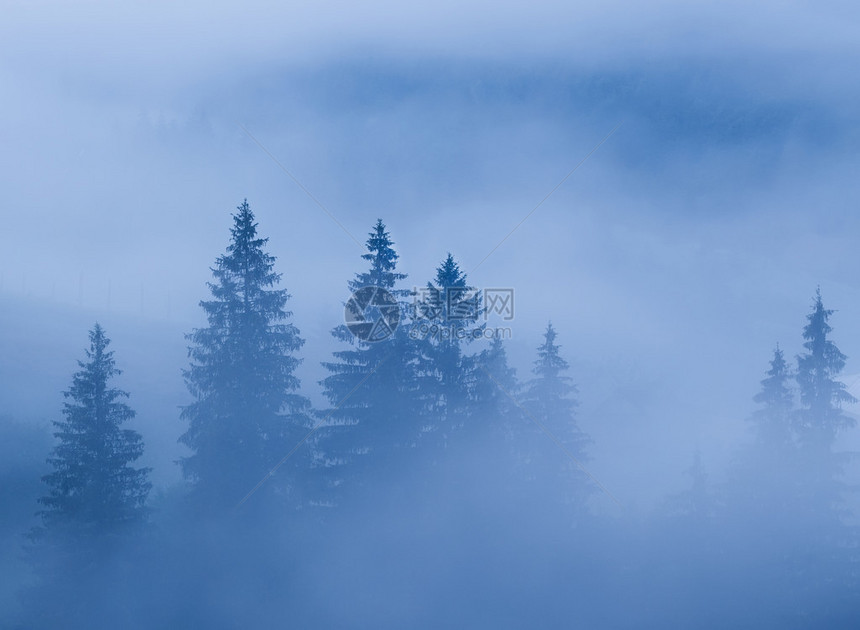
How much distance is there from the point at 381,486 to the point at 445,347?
6706mm

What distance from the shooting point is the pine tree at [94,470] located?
93.2 feet

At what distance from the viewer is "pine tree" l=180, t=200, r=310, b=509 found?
29.8 meters

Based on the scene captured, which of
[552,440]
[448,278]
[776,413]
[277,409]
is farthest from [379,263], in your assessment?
[776,413]

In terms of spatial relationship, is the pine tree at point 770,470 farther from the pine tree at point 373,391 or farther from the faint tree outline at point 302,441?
the faint tree outline at point 302,441

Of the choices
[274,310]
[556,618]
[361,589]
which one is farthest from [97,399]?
[556,618]

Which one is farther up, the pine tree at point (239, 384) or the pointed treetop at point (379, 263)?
the pointed treetop at point (379, 263)

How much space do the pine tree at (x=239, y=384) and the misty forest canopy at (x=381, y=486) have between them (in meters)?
0.08

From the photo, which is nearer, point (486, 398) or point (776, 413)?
point (486, 398)

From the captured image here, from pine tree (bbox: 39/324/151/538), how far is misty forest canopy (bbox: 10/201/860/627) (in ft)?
0.25

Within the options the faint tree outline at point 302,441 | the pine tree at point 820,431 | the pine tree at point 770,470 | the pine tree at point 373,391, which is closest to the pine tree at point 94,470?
the faint tree outline at point 302,441

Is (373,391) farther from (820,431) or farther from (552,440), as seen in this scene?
(820,431)

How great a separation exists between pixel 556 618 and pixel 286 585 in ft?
37.1

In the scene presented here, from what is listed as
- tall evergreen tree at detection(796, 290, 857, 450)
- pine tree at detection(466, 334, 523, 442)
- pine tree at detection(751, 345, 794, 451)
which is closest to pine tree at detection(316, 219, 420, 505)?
pine tree at detection(466, 334, 523, 442)

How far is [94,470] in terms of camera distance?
94.5 feet
